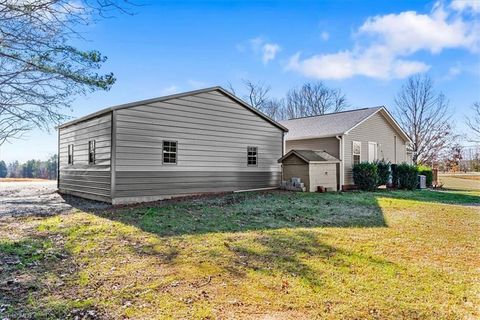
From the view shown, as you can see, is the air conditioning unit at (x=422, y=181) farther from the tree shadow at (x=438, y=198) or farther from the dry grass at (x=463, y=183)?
the tree shadow at (x=438, y=198)

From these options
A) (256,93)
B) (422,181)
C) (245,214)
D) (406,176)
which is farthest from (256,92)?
(245,214)

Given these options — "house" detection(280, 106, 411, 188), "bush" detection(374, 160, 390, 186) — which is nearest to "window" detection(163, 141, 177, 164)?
"house" detection(280, 106, 411, 188)

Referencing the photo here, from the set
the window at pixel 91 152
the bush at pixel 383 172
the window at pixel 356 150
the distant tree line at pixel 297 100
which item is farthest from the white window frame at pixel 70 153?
the distant tree line at pixel 297 100

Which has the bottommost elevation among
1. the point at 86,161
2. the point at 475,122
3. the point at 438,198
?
the point at 438,198

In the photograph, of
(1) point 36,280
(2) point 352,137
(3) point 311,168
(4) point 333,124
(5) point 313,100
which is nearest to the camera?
(1) point 36,280

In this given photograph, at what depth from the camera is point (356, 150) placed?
1845 centimetres

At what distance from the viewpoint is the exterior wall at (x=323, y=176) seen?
49.5 ft

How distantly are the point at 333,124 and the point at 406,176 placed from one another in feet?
16.7

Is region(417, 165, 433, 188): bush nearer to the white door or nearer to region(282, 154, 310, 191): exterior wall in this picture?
the white door

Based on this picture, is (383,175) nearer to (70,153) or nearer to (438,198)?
(438,198)

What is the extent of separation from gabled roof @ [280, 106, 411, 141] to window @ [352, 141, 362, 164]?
3.75 feet

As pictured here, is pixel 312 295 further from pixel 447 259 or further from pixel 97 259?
pixel 97 259

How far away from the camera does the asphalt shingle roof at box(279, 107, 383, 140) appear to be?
18016 mm

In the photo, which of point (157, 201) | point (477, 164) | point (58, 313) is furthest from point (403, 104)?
point (58, 313)
